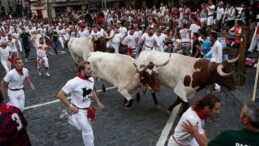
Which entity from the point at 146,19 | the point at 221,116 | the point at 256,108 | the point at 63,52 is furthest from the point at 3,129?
the point at 146,19

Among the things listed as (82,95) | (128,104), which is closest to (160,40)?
(128,104)

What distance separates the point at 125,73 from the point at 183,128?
4.97 metres

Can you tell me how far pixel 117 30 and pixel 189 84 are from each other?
9581 mm

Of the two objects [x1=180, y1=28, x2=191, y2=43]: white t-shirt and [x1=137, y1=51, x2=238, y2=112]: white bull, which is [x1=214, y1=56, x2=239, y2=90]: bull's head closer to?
[x1=137, y1=51, x2=238, y2=112]: white bull

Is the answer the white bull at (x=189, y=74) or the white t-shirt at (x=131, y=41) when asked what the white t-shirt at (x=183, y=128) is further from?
the white t-shirt at (x=131, y=41)

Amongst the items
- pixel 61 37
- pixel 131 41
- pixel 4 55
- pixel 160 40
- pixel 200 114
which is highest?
pixel 200 114

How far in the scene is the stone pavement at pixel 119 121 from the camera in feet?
24.9

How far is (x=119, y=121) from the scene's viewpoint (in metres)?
8.69

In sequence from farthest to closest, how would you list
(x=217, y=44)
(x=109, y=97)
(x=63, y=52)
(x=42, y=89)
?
(x=63, y=52)
(x=42, y=89)
(x=109, y=97)
(x=217, y=44)

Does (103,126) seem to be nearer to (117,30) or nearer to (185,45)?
(185,45)

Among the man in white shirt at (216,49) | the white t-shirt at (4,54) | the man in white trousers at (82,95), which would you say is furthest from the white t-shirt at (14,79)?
the white t-shirt at (4,54)

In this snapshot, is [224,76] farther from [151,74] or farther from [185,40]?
[185,40]

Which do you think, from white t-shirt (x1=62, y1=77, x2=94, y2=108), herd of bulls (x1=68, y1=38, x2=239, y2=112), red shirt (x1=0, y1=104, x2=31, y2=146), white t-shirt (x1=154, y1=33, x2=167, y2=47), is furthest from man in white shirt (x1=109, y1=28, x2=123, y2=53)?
red shirt (x1=0, y1=104, x2=31, y2=146)

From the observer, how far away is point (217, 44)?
948 centimetres
